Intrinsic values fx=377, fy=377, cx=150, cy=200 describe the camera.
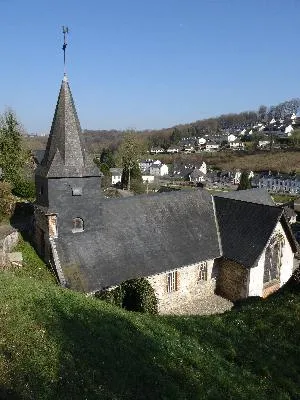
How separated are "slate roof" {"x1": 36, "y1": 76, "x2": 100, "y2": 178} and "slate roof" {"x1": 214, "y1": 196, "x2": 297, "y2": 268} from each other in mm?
9525

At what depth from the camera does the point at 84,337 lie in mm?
9961

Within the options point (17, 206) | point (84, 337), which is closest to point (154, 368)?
point (84, 337)

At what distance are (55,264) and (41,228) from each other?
2345mm

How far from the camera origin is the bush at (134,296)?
17891 mm

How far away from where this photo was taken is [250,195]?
94.3 feet

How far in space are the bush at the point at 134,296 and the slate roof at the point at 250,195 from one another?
10.2 metres

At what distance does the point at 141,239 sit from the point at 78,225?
3816mm

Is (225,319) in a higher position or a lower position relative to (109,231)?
lower

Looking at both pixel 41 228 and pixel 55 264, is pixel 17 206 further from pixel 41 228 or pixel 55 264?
pixel 55 264

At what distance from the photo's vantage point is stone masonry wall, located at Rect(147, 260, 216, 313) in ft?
67.3

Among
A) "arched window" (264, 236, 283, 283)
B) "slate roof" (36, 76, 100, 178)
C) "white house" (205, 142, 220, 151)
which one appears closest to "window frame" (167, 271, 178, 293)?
"arched window" (264, 236, 283, 283)

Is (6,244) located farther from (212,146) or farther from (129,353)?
(212,146)

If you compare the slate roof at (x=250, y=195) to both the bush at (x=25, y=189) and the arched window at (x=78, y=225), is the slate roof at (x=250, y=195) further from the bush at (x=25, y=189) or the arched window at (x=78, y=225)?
the bush at (x=25, y=189)

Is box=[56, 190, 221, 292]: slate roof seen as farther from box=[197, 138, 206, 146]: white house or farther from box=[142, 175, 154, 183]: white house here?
box=[197, 138, 206, 146]: white house
